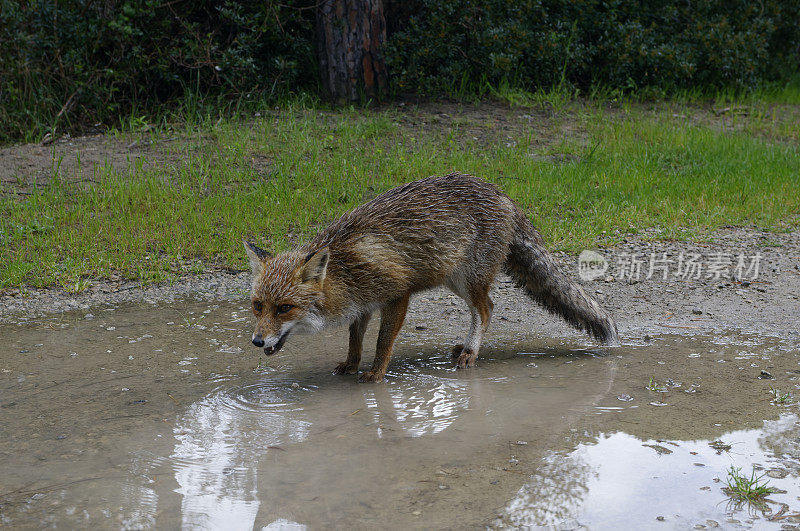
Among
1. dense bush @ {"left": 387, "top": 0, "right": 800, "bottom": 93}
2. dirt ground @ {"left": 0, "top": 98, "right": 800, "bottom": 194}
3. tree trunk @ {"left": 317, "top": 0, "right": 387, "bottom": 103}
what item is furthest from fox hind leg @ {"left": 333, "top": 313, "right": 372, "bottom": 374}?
dense bush @ {"left": 387, "top": 0, "right": 800, "bottom": 93}

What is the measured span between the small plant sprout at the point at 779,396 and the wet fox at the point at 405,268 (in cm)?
126

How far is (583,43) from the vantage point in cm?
1389

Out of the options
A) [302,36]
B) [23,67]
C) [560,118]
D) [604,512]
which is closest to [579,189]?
[560,118]

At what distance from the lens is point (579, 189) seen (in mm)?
9766

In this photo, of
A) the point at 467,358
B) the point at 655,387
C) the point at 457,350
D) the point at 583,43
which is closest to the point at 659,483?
the point at 655,387

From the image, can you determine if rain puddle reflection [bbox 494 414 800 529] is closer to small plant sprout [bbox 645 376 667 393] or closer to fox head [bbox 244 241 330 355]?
small plant sprout [bbox 645 376 667 393]

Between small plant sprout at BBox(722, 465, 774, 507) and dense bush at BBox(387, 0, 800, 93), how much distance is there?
31.8 feet

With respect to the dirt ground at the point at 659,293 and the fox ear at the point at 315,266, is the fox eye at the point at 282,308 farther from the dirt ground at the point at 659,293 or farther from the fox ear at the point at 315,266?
the dirt ground at the point at 659,293

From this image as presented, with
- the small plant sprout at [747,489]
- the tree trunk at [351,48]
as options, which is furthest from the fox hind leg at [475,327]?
the tree trunk at [351,48]

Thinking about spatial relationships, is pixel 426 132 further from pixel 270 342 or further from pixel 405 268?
pixel 270 342

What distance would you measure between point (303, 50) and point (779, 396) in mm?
10016

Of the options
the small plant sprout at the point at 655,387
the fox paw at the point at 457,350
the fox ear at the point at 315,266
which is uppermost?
the fox ear at the point at 315,266

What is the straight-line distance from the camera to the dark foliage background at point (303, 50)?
1134cm

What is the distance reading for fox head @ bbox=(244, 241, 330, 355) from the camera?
4938 mm
